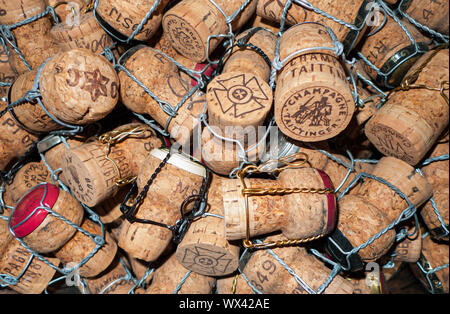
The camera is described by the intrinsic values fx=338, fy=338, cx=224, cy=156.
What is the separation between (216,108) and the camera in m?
1.69

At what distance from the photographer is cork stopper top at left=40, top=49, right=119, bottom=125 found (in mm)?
1734

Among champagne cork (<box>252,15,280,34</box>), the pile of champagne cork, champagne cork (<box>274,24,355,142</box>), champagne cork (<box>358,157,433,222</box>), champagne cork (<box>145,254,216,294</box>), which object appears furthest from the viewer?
champagne cork (<box>252,15,280,34</box>)

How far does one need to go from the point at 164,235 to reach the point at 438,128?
5.57ft

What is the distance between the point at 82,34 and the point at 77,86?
0.48 metres

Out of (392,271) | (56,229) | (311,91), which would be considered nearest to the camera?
(311,91)

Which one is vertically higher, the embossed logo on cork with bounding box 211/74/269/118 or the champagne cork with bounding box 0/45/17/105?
the embossed logo on cork with bounding box 211/74/269/118

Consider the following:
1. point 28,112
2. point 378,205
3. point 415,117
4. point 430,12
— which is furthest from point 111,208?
point 430,12

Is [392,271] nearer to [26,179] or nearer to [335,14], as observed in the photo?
[335,14]

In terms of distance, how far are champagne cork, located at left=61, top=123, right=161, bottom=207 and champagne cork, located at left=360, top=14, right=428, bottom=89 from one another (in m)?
1.51

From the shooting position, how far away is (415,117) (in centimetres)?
188

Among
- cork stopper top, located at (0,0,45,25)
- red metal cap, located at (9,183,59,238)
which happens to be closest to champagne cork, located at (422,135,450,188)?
red metal cap, located at (9,183,59,238)

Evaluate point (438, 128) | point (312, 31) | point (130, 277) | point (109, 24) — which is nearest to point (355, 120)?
point (438, 128)

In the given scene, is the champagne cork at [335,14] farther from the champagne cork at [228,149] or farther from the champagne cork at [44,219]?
the champagne cork at [44,219]

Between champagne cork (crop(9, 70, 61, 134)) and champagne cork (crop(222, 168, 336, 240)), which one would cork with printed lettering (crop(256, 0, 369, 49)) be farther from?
champagne cork (crop(9, 70, 61, 134))
